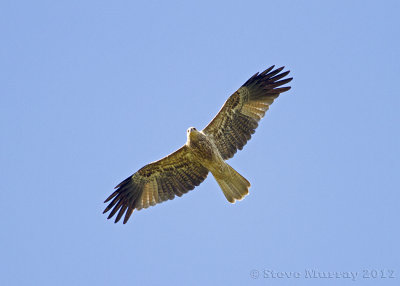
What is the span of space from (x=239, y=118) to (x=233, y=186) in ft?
4.61

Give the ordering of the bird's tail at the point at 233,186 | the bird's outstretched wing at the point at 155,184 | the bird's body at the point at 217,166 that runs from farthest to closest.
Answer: the bird's outstretched wing at the point at 155,184 → the bird's tail at the point at 233,186 → the bird's body at the point at 217,166

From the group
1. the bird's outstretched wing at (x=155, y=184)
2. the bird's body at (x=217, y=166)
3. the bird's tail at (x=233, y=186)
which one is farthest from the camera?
the bird's outstretched wing at (x=155, y=184)

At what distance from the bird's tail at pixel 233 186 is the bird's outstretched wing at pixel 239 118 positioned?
17.9 inches

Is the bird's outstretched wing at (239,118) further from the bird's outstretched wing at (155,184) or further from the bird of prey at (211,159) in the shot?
the bird's outstretched wing at (155,184)

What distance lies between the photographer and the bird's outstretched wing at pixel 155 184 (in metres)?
9.81

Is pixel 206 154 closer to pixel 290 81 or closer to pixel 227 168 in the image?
pixel 227 168

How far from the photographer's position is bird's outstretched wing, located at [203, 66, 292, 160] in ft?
31.3

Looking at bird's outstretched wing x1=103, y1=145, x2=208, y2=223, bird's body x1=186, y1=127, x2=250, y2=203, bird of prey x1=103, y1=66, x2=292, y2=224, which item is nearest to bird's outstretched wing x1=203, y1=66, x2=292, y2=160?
bird of prey x1=103, y1=66, x2=292, y2=224

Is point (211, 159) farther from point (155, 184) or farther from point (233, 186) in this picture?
point (155, 184)

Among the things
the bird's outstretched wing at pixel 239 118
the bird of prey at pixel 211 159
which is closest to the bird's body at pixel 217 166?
the bird of prey at pixel 211 159

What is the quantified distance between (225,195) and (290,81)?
2.76m

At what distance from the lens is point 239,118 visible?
958 cm

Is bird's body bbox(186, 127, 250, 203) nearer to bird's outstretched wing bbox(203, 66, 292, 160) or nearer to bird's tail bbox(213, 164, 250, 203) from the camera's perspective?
bird's tail bbox(213, 164, 250, 203)

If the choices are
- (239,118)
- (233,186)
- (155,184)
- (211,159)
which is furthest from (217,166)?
(155,184)
